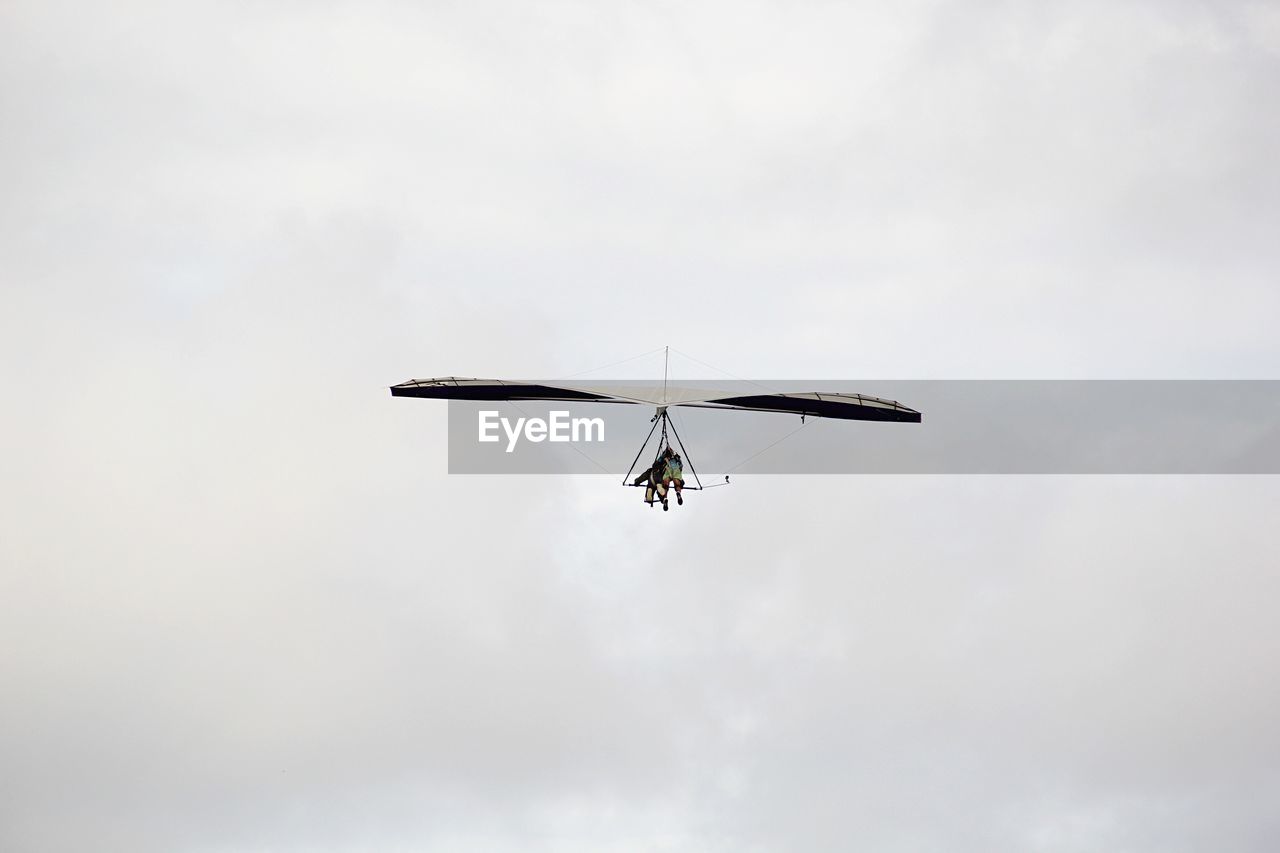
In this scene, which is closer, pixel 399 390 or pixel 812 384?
pixel 399 390

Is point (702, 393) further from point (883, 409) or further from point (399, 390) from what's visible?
point (399, 390)

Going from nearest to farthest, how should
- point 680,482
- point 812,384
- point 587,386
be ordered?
point 680,482 < point 587,386 < point 812,384

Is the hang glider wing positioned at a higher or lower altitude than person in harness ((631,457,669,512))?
higher

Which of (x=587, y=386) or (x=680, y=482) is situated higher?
(x=587, y=386)

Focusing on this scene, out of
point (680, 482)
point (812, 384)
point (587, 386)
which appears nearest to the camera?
point (680, 482)

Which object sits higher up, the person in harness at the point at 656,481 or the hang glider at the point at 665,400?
the hang glider at the point at 665,400

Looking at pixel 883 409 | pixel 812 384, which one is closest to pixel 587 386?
pixel 883 409

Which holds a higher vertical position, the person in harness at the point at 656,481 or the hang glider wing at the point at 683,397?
the hang glider wing at the point at 683,397

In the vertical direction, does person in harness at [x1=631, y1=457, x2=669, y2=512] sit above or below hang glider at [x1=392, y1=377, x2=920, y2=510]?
below
